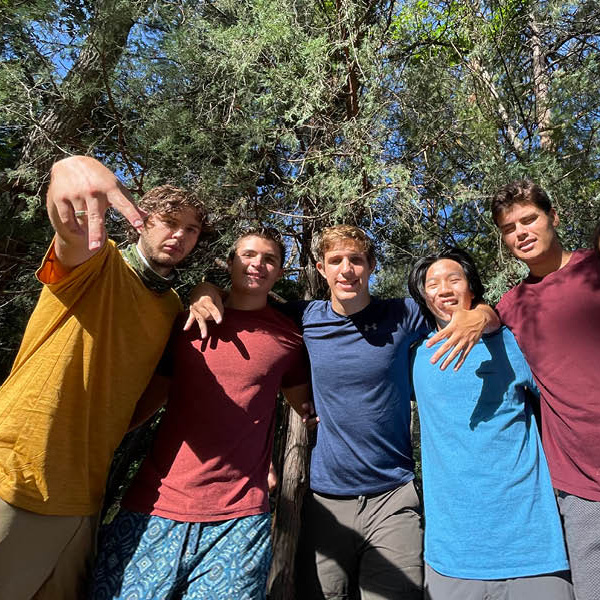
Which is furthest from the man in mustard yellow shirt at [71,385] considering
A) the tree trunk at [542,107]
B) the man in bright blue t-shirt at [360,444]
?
the tree trunk at [542,107]

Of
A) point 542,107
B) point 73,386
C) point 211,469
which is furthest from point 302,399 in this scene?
point 542,107

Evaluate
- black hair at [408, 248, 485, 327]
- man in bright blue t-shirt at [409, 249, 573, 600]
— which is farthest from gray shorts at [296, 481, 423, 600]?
black hair at [408, 248, 485, 327]

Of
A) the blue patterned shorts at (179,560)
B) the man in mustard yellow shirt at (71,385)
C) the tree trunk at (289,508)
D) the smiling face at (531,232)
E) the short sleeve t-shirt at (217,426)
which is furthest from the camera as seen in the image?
the tree trunk at (289,508)

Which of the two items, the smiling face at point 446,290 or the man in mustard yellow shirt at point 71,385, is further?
the smiling face at point 446,290

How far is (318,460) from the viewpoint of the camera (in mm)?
2512

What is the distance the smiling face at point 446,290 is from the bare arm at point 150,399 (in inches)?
51.0

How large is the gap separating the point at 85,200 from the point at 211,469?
117cm

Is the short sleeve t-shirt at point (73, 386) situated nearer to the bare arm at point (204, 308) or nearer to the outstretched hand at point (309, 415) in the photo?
the bare arm at point (204, 308)

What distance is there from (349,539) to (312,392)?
2.30 feet

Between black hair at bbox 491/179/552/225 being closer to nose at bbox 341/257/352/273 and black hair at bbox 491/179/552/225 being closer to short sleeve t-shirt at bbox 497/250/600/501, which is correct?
short sleeve t-shirt at bbox 497/250/600/501

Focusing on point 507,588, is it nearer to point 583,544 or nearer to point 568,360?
Answer: point 583,544

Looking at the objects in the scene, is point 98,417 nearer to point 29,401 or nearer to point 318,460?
point 29,401

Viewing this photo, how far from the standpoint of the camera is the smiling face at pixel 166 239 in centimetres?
230

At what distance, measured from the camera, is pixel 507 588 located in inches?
77.4
